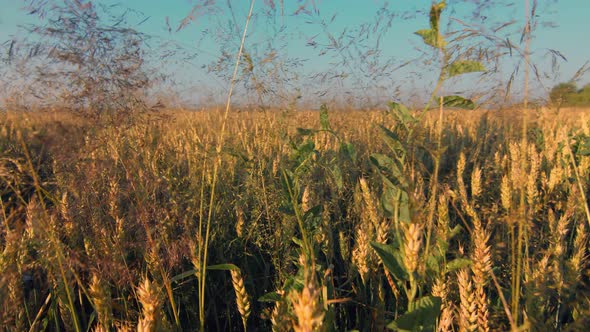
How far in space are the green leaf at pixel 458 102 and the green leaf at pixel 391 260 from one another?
1.30ft

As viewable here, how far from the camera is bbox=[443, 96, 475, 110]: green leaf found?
92 cm

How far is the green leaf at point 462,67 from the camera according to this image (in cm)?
86

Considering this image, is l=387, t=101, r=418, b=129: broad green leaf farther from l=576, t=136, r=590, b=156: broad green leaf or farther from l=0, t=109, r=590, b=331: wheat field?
l=576, t=136, r=590, b=156: broad green leaf

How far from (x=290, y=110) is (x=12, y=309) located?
116 centimetres

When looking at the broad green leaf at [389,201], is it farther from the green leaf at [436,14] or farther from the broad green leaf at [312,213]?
the green leaf at [436,14]

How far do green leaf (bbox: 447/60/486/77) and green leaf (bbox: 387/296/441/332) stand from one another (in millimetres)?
502

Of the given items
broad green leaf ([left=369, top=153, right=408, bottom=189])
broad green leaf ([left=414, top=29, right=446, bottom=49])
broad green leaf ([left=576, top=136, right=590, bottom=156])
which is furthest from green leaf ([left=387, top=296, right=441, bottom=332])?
broad green leaf ([left=576, top=136, right=590, bottom=156])

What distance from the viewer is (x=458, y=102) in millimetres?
943

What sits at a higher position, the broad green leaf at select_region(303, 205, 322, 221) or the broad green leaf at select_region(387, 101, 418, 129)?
the broad green leaf at select_region(387, 101, 418, 129)

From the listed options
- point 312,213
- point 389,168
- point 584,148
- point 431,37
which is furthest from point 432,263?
point 584,148

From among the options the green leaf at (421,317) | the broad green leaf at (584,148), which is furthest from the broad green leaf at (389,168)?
the broad green leaf at (584,148)

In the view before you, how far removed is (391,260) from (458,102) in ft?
1.41

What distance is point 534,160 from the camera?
1652 millimetres

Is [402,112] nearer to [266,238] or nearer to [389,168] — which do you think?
[389,168]
